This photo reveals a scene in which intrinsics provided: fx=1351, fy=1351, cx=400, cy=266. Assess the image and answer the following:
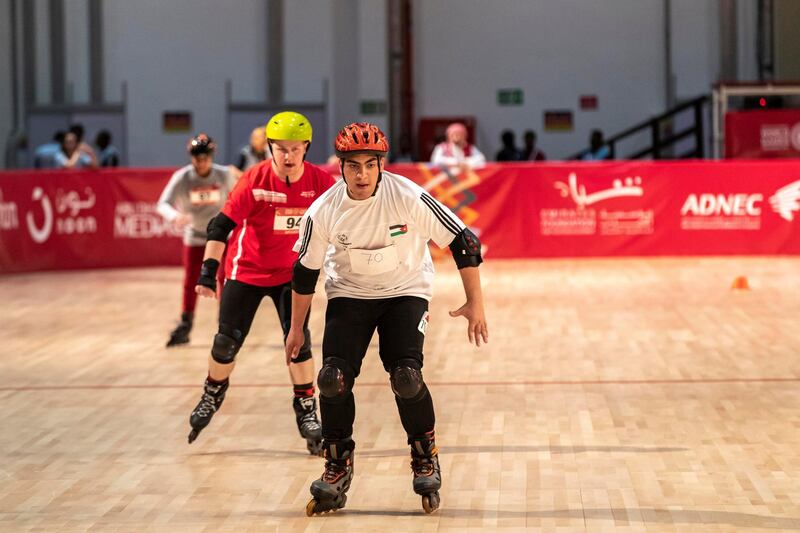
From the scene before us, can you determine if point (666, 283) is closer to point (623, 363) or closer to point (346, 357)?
point (623, 363)

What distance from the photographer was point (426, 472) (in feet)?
19.4

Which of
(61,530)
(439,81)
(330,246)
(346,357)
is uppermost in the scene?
(439,81)

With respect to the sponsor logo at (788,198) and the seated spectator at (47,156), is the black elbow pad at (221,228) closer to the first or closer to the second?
the sponsor logo at (788,198)

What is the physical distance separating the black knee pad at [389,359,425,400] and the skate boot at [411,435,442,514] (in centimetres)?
27

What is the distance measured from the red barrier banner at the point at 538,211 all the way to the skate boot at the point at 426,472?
11.4 metres

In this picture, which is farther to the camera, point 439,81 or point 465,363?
point 439,81

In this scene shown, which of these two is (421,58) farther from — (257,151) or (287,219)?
(287,219)

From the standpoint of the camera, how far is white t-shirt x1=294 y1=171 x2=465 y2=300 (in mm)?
5797

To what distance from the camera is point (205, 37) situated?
80.8 ft

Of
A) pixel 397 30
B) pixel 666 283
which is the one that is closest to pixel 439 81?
pixel 397 30

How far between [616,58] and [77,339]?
15.6 metres

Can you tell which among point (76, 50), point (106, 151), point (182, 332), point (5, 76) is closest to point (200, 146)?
point (182, 332)

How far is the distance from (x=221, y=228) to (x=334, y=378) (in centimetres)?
182

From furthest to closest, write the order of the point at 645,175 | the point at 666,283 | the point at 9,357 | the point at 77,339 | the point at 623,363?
the point at 645,175 < the point at 666,283 < the point at 77,339 < the point at 9,357 < the point at 623,363
